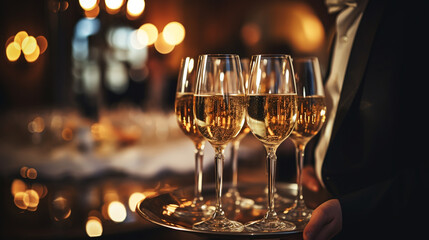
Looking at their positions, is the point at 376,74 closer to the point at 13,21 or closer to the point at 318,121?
the point at 318,121

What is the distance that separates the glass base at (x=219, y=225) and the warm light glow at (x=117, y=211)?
0.51 metres

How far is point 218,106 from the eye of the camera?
1.24 metres

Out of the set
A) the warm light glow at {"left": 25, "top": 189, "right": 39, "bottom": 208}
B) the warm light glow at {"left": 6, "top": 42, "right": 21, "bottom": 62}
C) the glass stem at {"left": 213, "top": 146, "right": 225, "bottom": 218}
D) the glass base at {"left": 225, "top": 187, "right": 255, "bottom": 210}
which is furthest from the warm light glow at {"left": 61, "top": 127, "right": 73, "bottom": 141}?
the warm light glow at {"left": 6, "top": 42, "right": 21, "bottom": 62}

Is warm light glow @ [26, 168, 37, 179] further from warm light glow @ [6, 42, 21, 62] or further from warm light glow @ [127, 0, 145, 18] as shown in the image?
warm light glow @ [6, 42, 21, 62]

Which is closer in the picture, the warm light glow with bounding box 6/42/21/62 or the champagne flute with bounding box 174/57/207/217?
the champagne flute with bounding box 174/57/207/217

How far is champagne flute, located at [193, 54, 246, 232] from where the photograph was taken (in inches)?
48.5

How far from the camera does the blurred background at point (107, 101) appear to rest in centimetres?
206

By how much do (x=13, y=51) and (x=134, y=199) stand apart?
7.08 metres

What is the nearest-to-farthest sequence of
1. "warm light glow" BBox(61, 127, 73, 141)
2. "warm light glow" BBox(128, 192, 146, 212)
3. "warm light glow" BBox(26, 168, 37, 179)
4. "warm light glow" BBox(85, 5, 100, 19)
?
"warm light glow" BBox(128, 192, 146, 212)
"warm light glow" BBox(26, 168, 37, 179)
"warm light glow" BBox(61, 127, 73, 141)
"warm light glow" BBox(85, 5, 100, 19)

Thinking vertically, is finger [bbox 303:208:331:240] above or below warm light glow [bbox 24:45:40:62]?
below

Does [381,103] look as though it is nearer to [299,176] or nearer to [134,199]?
[299,176]

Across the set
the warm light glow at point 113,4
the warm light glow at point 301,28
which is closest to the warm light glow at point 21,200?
the warm light glow at point 113,4

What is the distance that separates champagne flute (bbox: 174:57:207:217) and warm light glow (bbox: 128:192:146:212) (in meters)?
0.43

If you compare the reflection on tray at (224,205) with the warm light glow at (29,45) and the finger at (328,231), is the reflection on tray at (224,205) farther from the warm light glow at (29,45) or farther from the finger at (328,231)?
the warm light glow at (29,45)
